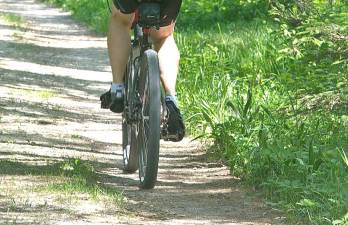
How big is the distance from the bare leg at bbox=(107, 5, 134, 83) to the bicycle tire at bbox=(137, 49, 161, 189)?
262 mm

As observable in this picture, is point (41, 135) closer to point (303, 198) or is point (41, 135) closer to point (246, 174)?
point (246, 174)

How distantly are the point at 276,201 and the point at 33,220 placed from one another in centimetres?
160

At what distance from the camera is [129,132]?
6.91 m

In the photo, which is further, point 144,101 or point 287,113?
point 287,113

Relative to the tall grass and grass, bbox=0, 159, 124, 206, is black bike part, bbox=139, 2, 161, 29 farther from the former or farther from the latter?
the tall grass

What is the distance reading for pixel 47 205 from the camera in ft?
17.7

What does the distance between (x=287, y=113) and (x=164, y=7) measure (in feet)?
6.55

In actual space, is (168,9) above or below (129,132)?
above

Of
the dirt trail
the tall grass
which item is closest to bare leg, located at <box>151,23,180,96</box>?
the dirt trail

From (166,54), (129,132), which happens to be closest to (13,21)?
(129,132)

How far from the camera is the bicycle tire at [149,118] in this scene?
5.79m

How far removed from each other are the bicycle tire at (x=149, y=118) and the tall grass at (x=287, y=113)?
0.75 m

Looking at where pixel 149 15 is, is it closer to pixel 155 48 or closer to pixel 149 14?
pixel 149 14

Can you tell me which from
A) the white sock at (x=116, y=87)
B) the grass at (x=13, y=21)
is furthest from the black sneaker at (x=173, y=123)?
the grass at (x=13, y=21)
